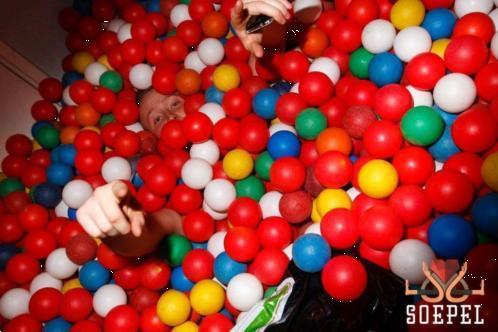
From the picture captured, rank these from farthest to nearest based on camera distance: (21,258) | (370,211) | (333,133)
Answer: (21,258) → (333,133) → (370,211)

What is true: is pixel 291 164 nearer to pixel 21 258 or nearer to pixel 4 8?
pixel 21 258

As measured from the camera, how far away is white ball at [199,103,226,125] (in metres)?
1.42

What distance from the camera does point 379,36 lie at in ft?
4.15

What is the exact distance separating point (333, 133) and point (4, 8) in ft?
4.59

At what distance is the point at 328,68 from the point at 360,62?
9cm

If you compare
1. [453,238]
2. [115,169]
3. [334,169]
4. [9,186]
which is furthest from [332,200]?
[9,186]

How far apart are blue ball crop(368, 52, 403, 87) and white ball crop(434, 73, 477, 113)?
137 millimetres

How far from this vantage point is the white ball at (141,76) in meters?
1.65

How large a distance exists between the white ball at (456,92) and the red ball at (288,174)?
402 mm

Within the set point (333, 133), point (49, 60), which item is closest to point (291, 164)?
point (333, 133)

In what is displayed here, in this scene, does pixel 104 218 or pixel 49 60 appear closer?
pixel 104 218

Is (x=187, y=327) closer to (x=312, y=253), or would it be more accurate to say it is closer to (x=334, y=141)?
(x=312, y=253)

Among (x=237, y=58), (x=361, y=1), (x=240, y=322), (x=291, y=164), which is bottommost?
(x=240, y=322)

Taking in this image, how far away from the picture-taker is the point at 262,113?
53.4 inches
